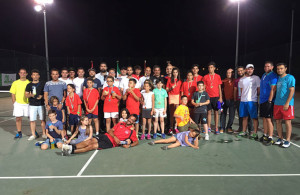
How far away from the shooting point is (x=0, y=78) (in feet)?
56.1

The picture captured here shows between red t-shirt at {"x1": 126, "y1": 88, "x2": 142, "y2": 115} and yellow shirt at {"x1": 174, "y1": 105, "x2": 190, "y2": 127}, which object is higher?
red t-shirt at {"x1": 126, "y1": 88, "x2": 142, "y2": 115}

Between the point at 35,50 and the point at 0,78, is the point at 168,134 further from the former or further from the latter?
the point at 35,50

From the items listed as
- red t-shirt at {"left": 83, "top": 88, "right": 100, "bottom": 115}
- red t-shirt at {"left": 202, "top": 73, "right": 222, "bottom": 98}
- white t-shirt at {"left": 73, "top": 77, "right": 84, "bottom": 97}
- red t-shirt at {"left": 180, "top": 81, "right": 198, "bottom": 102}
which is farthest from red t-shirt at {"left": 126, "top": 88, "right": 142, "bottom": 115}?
red t-shirt at {"left": 202, "top": 73, "right": 222, "bottom": 98}

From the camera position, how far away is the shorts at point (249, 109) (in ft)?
18.0

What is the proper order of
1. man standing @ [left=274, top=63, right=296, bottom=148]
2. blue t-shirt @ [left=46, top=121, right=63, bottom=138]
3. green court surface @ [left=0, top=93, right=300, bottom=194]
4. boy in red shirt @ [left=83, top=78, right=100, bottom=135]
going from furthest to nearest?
boy in red shirt @ [left=83, top=78, right=100, bottom=135]
blue t-shirt @ [left=46, top=121, right=63, bottom=138]
man standing @ [left=274, top=63, right=296, bottom=148]
green court surface @ [left=0, top=93, right=300, bottom=194]

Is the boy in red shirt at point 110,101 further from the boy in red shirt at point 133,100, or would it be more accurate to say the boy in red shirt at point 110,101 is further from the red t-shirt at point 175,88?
the red t-shirt at point 175,88

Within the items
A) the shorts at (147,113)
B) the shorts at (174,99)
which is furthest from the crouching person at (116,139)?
the shorts at (174,99)

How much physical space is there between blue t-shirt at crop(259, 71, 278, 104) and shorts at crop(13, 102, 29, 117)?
589cm

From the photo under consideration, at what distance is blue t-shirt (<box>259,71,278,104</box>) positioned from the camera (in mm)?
4949

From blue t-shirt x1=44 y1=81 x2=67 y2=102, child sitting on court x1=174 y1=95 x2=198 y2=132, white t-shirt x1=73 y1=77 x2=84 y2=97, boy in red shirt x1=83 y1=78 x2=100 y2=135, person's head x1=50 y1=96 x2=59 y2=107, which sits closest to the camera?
child sitting on court x1=174 y1=95 x2=198 y2=132

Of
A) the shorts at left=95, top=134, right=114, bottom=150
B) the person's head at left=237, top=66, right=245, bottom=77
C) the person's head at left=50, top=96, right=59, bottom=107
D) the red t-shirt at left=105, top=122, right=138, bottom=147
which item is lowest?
the shorts at left=95, top=134, right=114, bottom=150

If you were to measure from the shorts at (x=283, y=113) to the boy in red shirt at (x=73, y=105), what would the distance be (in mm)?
4642

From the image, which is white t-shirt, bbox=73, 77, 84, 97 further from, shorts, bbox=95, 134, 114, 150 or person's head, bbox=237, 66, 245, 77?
person's head, bbox=237, 66, 245, 77

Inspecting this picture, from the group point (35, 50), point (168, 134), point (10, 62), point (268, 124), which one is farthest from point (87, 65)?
point (268, 124)
